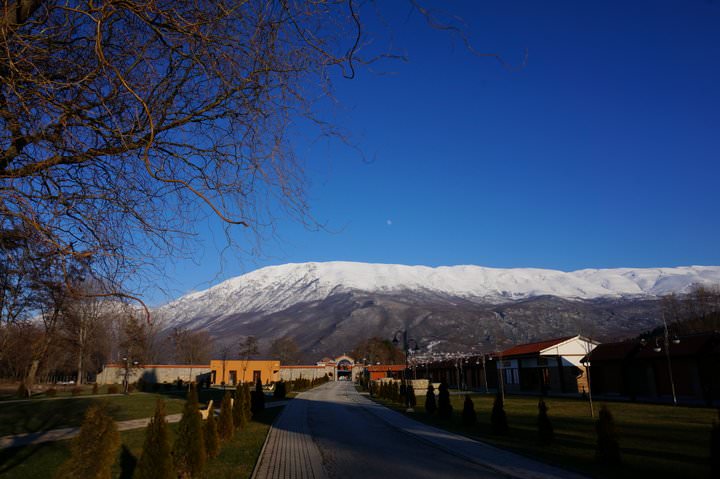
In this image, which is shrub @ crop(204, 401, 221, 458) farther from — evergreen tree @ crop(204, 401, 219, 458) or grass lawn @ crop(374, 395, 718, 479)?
grass lawn @ crop(374, 395, 718, 479)

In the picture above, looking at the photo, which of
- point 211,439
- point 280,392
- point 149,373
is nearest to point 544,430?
point 211,439

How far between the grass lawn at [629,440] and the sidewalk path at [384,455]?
3.18 ft

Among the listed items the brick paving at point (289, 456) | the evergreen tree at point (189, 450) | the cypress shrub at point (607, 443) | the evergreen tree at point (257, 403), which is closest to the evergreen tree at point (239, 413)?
the brick paving at point (289, 456)

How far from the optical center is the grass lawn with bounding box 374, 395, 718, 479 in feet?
34.7

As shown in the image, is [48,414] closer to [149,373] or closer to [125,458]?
[125,458]

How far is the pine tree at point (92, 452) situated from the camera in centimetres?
648

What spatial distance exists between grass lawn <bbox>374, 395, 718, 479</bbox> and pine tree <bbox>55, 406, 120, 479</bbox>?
31.8 ft

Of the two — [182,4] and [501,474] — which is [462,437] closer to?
[501,474]

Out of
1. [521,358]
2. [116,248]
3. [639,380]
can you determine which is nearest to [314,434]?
[116,248]

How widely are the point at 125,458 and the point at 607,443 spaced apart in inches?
525

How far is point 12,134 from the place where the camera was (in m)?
3.10

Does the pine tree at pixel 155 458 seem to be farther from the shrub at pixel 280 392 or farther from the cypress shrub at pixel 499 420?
the shrub at pixel 280 392

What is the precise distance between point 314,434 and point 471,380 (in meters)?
47.4

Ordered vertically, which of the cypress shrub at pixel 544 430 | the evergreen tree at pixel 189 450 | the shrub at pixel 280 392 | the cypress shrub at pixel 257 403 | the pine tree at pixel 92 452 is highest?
the pine tree at pixel 92 452
